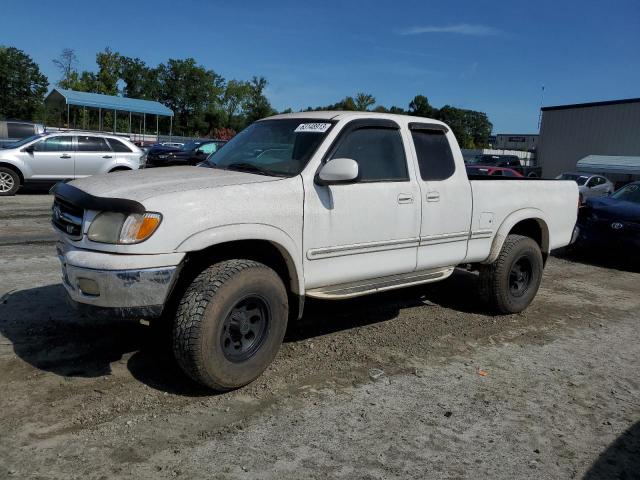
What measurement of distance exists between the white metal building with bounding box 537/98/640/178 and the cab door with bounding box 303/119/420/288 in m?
37.0

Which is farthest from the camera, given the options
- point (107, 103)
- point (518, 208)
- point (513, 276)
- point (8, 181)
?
point (107, 103)

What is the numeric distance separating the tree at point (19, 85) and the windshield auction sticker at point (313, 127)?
2846 inches

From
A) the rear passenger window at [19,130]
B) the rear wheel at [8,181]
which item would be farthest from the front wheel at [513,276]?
the rear passenger window at [19,130]

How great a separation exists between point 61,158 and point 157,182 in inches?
508

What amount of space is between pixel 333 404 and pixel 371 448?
57 cm

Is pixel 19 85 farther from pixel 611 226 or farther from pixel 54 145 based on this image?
pixel 611 226

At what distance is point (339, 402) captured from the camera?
151 inches

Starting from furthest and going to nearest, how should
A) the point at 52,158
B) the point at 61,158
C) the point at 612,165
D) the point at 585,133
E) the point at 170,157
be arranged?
the point at 585,133, the point at 612,165, the point at 170,157, the point at 61,158, the point at 52,158

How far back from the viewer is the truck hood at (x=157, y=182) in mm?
3641

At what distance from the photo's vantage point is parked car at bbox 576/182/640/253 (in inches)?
363

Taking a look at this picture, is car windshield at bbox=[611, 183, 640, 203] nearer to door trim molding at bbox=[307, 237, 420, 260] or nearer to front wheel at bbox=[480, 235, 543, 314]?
front wheel at bbox=[480, 235, 543, 314]

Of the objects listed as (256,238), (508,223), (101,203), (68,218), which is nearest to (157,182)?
(101,203)

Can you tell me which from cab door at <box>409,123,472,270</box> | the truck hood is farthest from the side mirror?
cab door at <box>409,123,472,270</box>

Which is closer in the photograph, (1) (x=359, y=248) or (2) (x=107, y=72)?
(1) (x=359, y=248)
